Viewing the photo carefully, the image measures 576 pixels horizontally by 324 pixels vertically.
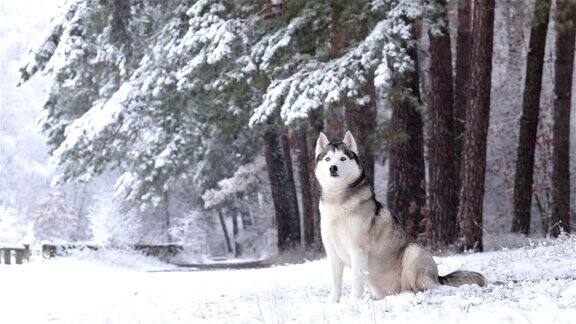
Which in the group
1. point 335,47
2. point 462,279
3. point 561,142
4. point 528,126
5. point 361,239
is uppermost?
point 335,47

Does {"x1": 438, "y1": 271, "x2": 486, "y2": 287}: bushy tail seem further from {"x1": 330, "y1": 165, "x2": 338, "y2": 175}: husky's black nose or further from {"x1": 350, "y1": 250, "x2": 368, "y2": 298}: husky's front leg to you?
{"x1": 330, "y1": 165, "x2": 338, "y2": 175}: husky's black nose

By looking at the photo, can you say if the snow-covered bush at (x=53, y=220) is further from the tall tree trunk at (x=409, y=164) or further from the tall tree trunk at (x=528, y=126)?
the tall tree trunk at (x=409, y=164)

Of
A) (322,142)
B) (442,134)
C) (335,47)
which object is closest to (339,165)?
(322,142)

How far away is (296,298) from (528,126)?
12.4m

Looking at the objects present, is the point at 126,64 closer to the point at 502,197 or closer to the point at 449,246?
the point at 449,246

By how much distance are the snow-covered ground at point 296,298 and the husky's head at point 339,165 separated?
4.04ft

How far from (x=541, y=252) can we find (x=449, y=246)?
3574 mm

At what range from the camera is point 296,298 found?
9.45m

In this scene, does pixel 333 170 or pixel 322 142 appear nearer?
pixel 333 170

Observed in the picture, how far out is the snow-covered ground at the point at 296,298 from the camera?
686cm

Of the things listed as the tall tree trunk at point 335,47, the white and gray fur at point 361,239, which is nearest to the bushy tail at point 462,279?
the white and gray fur at point 361,239

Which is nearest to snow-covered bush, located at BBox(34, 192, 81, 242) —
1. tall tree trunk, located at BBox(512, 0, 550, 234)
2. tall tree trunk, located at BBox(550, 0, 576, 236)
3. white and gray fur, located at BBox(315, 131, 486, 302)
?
tall tree trunk, located at BBox(512, 0, 550, 234)

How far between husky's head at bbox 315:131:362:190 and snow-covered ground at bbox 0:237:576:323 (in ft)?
4.04

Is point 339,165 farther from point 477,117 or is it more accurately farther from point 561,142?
point 561,142
